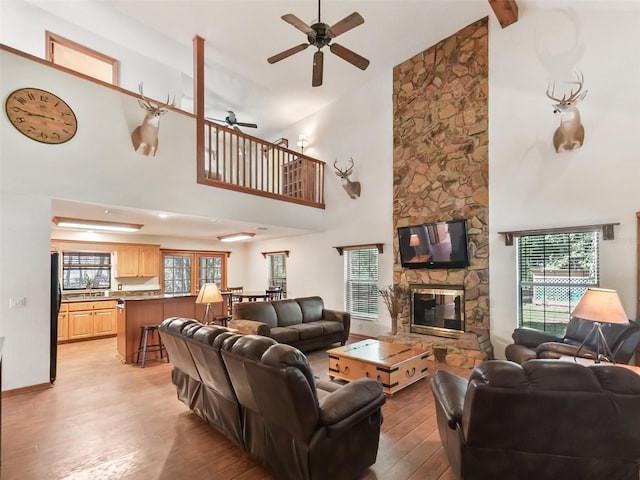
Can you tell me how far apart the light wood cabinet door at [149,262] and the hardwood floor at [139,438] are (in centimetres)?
415

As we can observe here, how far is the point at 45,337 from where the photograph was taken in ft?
13.3

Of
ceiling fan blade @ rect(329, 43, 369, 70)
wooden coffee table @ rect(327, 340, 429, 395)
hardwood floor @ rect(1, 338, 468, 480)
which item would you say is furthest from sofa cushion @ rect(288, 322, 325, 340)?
ceiling fan blade @ rect(329, 43, 369, 70)

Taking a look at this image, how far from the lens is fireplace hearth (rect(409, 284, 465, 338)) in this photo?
5.67m

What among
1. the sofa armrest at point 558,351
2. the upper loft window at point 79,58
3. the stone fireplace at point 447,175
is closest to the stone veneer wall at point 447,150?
the stone fireplace at point 447,175

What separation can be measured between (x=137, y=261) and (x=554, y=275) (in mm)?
8471

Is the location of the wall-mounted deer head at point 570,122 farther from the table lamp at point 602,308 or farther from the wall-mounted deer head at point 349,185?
the wall-mounted deer head at point 349,185

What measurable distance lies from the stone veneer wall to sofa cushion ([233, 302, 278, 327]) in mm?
2489

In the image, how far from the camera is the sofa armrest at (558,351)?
359cm

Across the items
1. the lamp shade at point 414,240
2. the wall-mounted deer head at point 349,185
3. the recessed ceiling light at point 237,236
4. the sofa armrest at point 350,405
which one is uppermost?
the wall-mounted deer head at point 349,185

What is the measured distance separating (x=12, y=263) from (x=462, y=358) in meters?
5.99

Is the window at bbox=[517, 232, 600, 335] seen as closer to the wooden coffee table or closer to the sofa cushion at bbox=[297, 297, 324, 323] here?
the wooden coffee table

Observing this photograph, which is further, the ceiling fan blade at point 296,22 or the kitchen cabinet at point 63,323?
the kitchen cabinet at point 63,323

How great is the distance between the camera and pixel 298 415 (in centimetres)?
202

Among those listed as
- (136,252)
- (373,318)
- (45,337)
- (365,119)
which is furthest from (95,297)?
(365,119)
